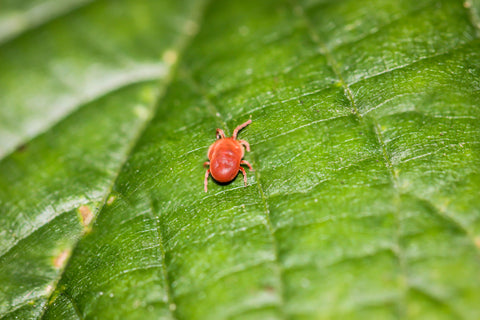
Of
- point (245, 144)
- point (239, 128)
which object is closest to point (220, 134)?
point (239, 128)

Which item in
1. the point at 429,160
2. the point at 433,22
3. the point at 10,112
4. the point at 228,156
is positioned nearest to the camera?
the point at 429,160

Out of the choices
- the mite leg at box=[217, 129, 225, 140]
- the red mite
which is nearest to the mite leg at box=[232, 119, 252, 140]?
the red mite

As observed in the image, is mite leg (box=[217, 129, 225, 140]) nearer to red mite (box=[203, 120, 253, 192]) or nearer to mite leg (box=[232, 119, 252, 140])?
red mite (box=[203, 120, 253, 192])

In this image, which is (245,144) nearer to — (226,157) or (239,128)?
(239,128)

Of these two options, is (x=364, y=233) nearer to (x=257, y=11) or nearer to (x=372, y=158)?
(x=372, y=158)

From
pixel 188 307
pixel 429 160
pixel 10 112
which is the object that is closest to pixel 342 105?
pixel 429 160

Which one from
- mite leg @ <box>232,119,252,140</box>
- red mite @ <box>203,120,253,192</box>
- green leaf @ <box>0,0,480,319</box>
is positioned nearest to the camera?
green leaf @ <box>0,0,480,319</box>
